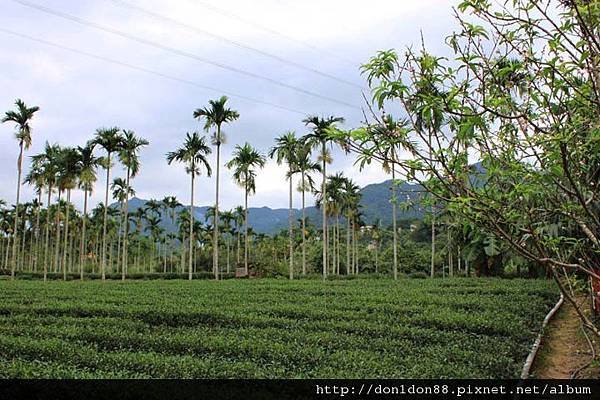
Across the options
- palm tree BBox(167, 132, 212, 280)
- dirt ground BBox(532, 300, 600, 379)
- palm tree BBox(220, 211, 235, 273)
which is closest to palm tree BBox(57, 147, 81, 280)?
palm tree BBox(167, 132, 212, 280)

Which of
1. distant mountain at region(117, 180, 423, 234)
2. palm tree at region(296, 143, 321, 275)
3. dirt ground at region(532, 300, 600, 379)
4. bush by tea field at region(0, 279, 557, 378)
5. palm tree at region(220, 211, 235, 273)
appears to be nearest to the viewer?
distant mountain at region(117, 180, 423, 234)

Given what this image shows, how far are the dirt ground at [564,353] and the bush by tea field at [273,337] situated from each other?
36 centimetres

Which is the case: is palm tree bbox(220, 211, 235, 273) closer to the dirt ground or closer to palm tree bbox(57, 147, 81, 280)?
palm tree bbox(57, 147, 81, 280)

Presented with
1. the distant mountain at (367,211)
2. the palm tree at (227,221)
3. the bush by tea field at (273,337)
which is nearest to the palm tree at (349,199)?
the distant mountain at (367,211)

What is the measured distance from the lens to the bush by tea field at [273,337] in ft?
22.4

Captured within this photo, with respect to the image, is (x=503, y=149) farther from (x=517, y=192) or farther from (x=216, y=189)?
(x=216, y=189)

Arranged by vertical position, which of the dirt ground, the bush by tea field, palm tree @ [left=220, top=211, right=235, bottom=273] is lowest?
the dirt ground

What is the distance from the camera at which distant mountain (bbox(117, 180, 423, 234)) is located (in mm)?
4430

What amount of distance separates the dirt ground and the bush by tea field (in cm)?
36

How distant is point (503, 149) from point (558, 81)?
0.61 metres

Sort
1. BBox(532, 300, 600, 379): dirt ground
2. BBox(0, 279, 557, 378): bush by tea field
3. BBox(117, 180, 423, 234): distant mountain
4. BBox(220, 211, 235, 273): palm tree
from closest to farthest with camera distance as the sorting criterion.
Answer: BBox(117, 180, 423, 234): distant mountain → BBox(0, 279, 557, 378): bush by tea field → BBox(532, 300, 600, 379): dirt ground → BBox(220, 211, 235, 273): palm tree

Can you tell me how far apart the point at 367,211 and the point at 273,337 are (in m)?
80.8

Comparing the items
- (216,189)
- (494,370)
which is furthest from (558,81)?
(216,189)

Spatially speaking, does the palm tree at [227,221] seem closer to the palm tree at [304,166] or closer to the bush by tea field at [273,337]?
the palm tree at [304,166]
